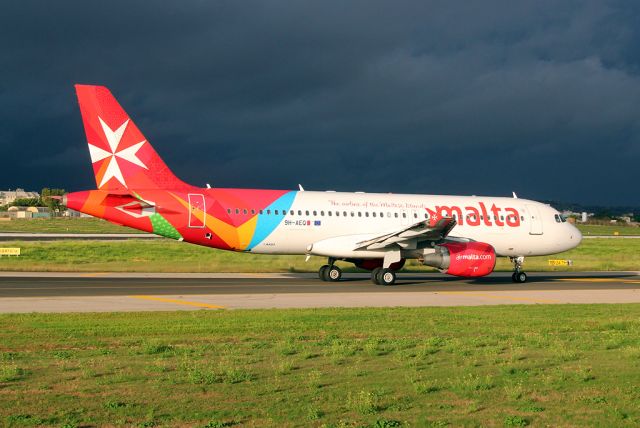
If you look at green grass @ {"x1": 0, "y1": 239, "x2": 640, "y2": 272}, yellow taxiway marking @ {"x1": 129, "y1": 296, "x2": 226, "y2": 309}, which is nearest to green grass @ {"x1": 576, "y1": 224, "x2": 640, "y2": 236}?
green grass @ {"x1": 0, "y1": 239, "x2": 640, "y2": 272}

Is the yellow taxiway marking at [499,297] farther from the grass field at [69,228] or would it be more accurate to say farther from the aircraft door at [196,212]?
the grass field at [69,228]

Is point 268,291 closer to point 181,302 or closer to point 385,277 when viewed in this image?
point 181,302

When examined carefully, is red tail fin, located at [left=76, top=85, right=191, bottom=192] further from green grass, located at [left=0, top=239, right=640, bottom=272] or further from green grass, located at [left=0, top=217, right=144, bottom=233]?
green grass, located at [left=0, top=217, right=144, bottom=233]

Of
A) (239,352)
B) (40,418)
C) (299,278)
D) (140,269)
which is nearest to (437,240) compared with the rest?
(299,278)

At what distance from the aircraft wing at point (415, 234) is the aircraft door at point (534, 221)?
6.34 m

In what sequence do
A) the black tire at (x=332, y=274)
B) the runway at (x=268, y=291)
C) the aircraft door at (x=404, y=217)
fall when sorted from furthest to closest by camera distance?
the aircraft door at (x=404, y=217)
the black tire at (x=332, y=274)
the runway at (x=268, y=291)

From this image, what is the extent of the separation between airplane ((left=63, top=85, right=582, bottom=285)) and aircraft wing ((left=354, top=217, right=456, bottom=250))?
0.04 meters

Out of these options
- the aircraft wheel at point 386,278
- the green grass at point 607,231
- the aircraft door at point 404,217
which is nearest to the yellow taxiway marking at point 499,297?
the aircraft wheel at point 386,278

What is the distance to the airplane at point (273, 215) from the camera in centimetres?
2811

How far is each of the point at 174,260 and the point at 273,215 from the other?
669 inches

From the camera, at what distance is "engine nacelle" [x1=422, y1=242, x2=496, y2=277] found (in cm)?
2861

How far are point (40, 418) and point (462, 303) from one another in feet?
53.1

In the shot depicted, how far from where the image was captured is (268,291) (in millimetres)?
25312

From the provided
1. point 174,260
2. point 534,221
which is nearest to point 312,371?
point 534,221
